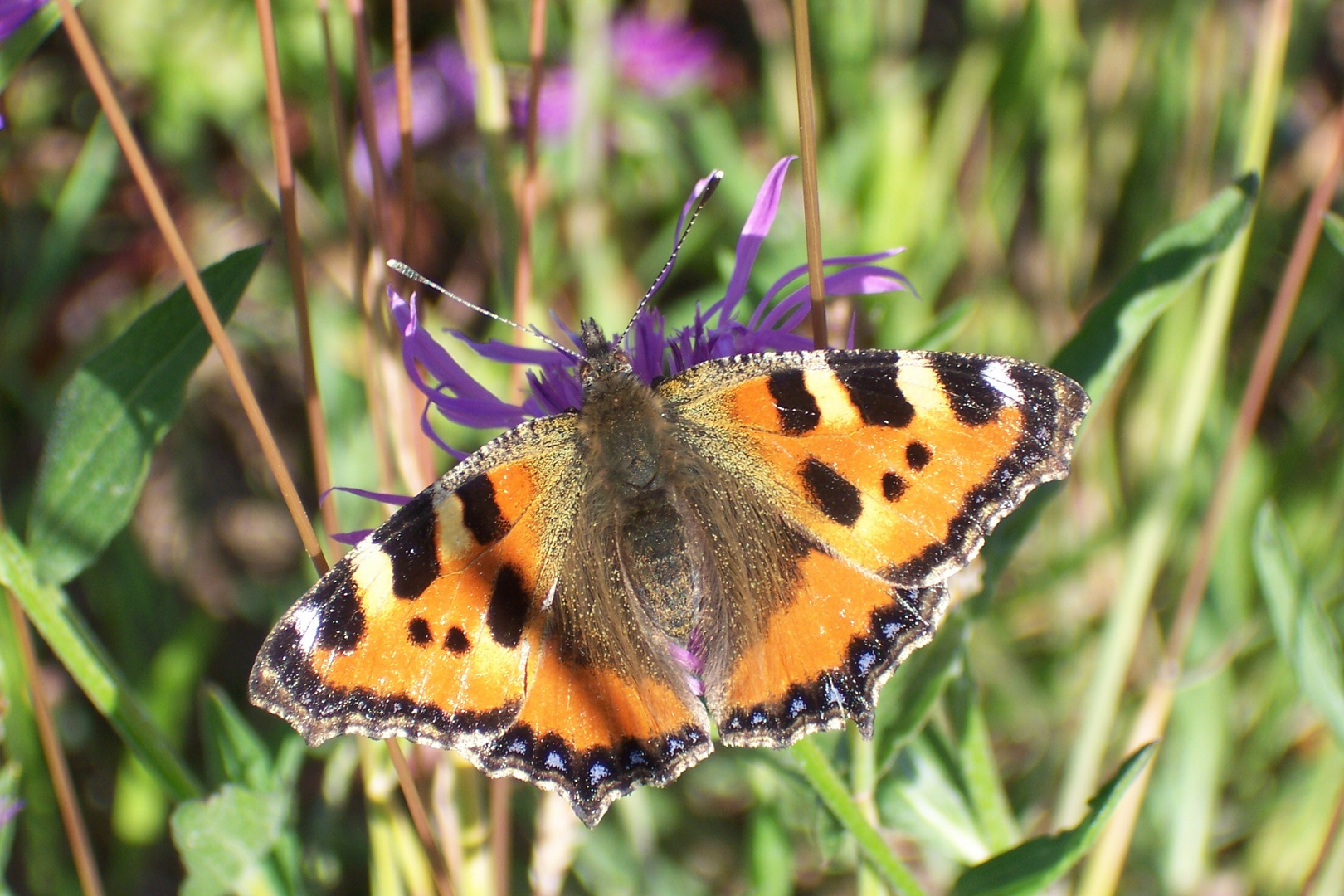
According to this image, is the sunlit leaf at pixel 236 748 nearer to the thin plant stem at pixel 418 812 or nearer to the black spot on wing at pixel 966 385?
the thin plant stem at pixel 418 812

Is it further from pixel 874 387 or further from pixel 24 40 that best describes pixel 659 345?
pixel 24 40

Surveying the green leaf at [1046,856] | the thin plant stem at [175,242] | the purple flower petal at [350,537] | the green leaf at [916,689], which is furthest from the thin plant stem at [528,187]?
the green leaf at [1046,856]

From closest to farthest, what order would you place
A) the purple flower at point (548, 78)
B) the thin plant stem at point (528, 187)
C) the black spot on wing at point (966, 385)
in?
the black spot on wing at point (966, 385) → the thin plant stem at point (528, 187) → the purple flower at point (548, 78)

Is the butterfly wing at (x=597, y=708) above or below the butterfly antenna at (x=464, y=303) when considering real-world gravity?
below

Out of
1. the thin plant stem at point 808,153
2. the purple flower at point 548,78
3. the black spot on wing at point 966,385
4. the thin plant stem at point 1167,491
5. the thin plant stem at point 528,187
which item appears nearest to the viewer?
the thin plant stem at point 808,153

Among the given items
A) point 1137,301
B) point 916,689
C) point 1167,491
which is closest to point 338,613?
point 916,689

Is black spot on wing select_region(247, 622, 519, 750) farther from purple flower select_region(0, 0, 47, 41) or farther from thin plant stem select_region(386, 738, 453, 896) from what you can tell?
purple flower select_region(0, 0, 47, 41)

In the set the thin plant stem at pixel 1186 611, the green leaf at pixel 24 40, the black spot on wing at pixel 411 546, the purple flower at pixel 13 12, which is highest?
the purple flower at pixel 13 12

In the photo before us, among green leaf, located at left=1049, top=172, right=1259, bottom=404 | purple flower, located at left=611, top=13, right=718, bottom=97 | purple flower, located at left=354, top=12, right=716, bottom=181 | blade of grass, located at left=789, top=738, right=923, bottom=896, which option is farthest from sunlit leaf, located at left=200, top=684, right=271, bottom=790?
purple flower, located at left=611, top=13, right=718, bottom=97
